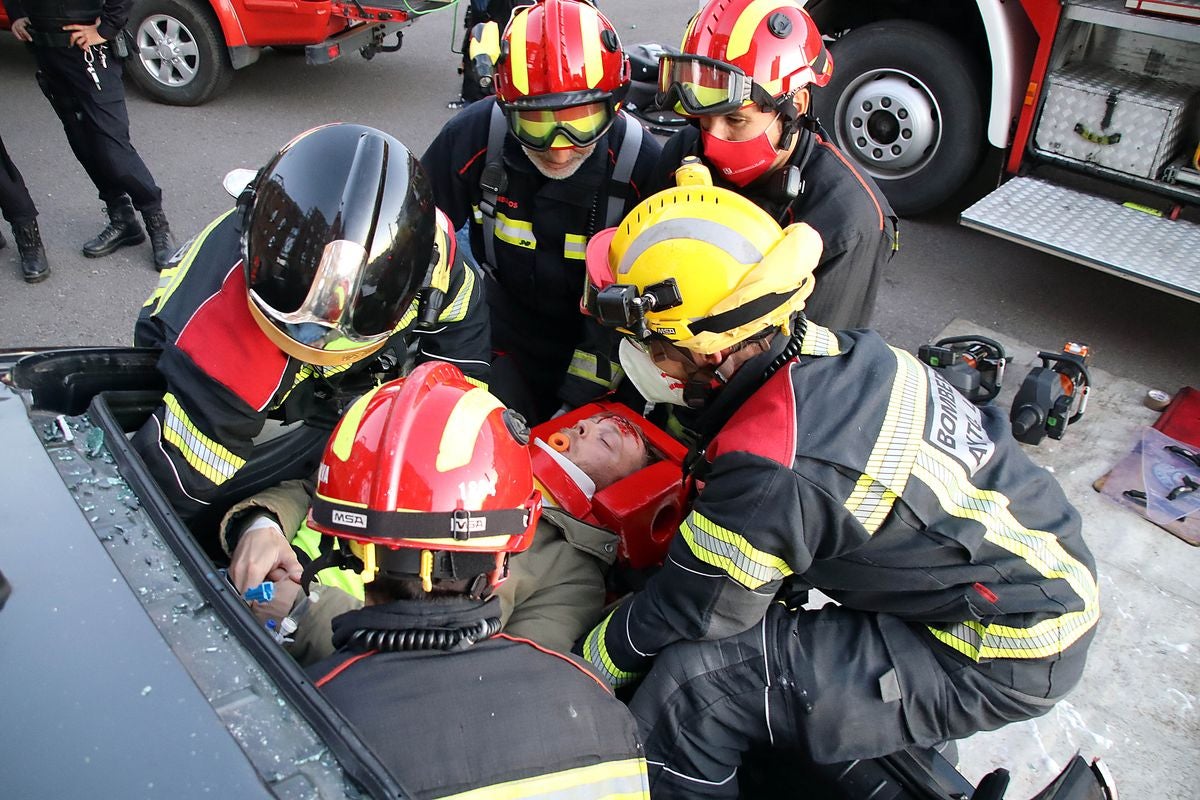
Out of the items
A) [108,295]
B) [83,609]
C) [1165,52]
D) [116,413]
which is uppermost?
[1165,52]

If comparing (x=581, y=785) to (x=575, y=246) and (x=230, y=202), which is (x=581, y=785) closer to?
(x=575, y=246)

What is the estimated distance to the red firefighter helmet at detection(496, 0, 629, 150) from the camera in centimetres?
293

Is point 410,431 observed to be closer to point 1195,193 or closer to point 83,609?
point 83,609

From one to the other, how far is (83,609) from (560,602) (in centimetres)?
129

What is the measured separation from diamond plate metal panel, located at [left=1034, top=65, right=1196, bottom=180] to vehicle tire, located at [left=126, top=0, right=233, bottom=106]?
17.7 ft

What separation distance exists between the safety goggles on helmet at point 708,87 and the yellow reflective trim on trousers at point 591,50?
26cm

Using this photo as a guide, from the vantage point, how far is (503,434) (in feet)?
5.77

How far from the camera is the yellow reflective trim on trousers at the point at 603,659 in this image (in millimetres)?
2221

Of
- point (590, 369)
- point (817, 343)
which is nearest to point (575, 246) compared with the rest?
point (590, 369)

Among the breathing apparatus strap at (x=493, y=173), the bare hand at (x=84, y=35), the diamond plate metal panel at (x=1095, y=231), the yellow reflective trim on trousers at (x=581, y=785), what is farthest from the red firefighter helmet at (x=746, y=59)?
the bare hand at (x=84, y=35)

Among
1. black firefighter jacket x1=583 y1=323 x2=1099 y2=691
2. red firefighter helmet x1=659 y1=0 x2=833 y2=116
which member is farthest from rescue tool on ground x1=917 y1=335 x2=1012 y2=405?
black firefighter jacket x1=583 y1=323 x2=1099 y2=691

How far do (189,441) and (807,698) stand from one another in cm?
149

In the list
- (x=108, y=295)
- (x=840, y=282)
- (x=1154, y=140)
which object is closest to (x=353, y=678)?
(x=840, y=282)

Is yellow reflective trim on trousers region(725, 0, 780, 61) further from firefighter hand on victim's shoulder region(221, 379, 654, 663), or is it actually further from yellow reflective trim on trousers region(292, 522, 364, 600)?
yellow reflective trim on trousers region(292, 522, 364, 600)
